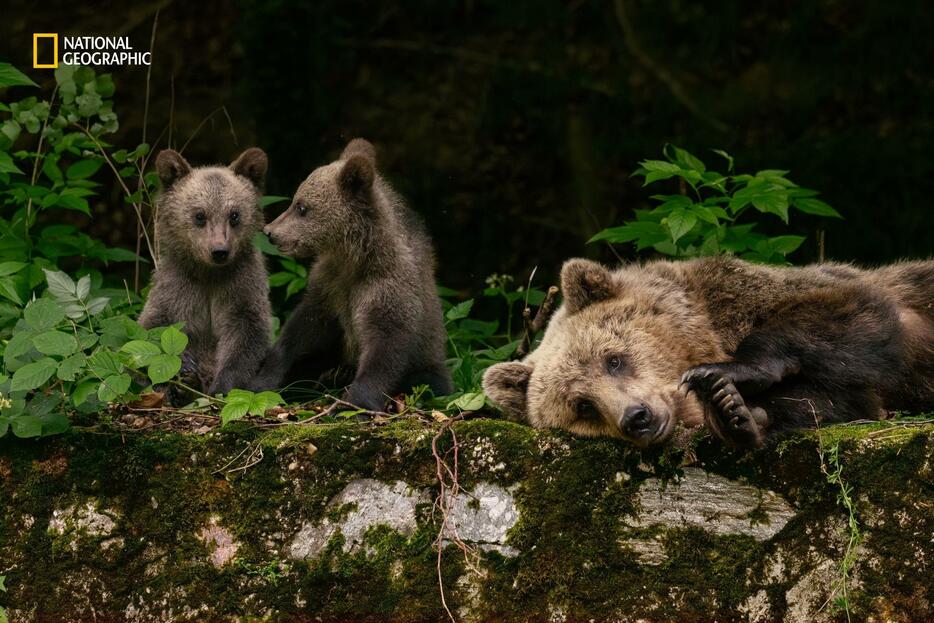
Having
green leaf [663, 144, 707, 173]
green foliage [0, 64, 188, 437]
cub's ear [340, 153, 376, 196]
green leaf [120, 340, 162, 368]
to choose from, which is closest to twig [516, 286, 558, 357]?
green leaf [663, 144, 707, 173]

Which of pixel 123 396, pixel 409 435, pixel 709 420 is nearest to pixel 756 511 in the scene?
pixel 709 420

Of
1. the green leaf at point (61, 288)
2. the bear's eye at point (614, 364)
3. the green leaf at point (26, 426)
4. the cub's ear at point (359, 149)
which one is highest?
the cub's ear at point (359, 149)

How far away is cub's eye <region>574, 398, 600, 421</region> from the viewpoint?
4.43 m

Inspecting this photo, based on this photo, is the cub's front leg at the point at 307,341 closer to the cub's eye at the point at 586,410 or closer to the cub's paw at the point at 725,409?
the cub's eye at the point at 586,410

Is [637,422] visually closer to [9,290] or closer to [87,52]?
[9,290]

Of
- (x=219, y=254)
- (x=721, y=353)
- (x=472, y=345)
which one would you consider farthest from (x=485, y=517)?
(x=472, y=345)

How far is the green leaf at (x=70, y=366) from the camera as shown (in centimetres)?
431

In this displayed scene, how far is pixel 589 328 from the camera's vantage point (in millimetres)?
4734

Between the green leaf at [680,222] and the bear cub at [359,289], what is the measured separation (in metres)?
1.30

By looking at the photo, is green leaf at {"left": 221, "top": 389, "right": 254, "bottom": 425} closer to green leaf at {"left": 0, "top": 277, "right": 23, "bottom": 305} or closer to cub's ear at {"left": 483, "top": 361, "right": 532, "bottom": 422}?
cub's ear at {"left": 483, "top": 361, "right": 532, "bottom": 422}

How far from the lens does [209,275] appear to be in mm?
6098

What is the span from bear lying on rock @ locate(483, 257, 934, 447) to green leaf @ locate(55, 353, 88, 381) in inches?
64.3

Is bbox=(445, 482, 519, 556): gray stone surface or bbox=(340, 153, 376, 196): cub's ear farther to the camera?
bbox=(340, 153, 376, 196): cub's ear

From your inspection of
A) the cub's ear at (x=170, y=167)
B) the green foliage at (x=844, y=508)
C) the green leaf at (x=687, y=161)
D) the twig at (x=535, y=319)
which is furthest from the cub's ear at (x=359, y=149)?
the green foliage at (x=844, y=508)
